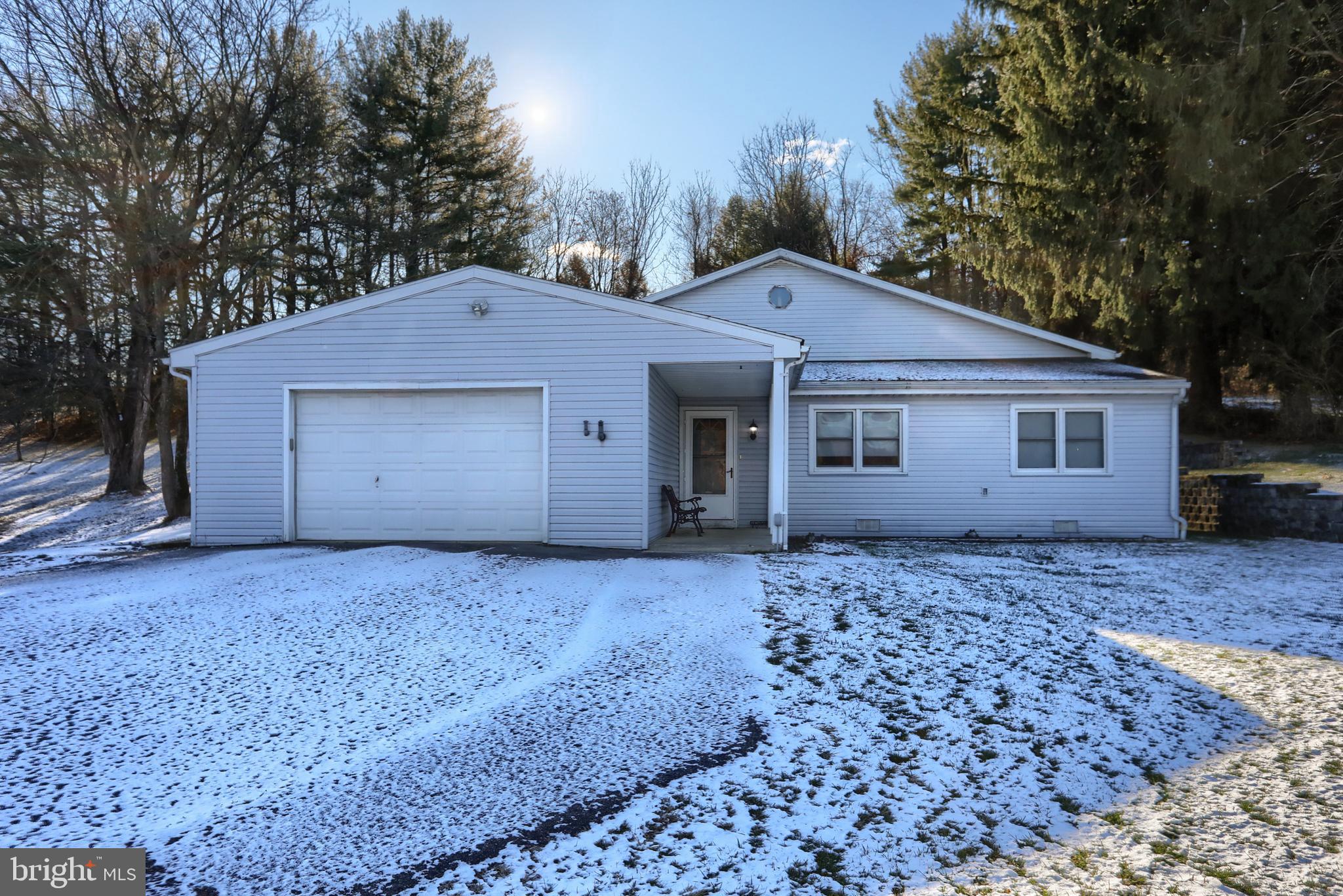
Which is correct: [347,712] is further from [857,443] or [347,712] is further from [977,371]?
[977,371]

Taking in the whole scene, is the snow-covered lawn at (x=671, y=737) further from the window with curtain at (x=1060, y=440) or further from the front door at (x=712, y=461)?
the front door at (x=712, y=461)

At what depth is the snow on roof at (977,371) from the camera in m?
11.6

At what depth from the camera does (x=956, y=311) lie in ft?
45.2

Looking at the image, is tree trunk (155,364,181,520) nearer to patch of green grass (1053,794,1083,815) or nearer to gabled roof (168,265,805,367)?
gabled roof (168,265,805,367)

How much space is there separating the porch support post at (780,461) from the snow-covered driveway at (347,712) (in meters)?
2.42

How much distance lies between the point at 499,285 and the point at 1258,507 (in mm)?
12242

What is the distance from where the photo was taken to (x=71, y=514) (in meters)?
16.1

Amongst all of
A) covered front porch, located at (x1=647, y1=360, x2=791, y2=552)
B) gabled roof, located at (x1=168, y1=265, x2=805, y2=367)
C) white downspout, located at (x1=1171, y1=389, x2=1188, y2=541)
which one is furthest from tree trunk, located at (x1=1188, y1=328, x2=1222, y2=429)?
gabled roof, located at (x1=168, y1=265, x2=805, y2=367)

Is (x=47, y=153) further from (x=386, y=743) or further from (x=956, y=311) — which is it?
(x=956, y=311)

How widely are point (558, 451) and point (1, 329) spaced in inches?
504

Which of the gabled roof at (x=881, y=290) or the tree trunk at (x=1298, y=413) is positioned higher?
the gabled roof at (x=881, y=290)

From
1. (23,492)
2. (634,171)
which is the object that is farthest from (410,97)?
(23,492)

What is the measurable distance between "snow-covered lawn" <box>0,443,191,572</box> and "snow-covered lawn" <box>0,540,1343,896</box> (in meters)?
3.18

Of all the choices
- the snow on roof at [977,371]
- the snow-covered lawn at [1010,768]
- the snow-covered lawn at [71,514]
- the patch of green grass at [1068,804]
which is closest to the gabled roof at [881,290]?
the snow on roof at [977,371]
